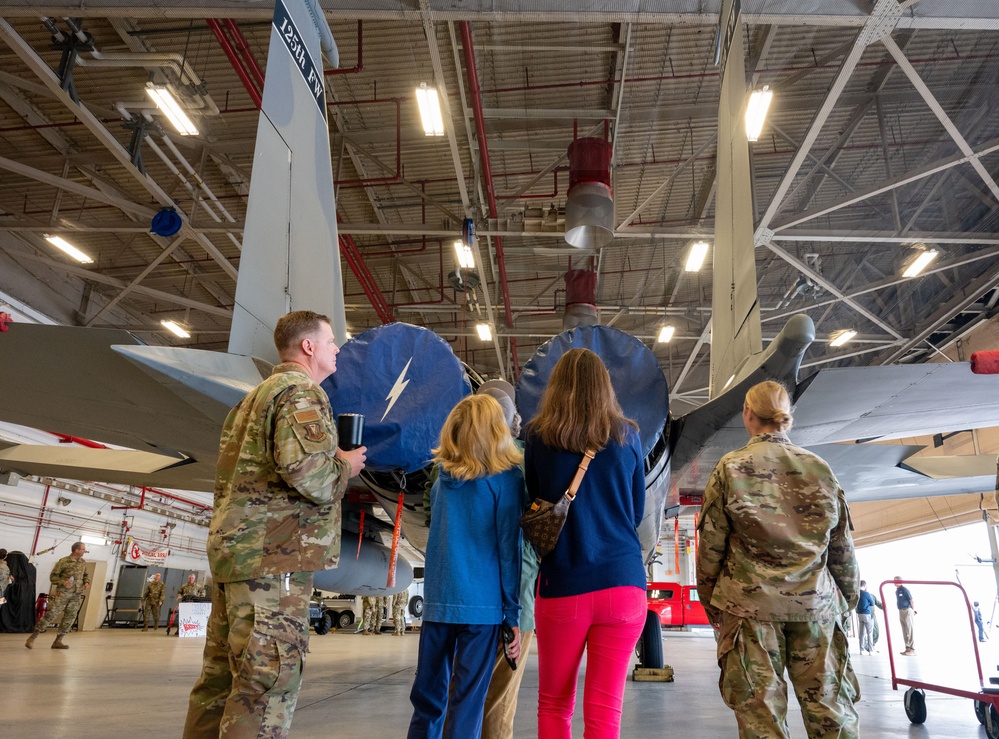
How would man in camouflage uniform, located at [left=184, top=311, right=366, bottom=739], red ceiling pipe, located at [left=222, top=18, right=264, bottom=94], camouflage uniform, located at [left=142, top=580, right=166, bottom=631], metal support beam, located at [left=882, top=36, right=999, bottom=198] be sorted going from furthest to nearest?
camouflage uniform, located at [left=142, top=580, right=166, bottom=631] → red ceiling pipe, located at [left=222, top=18, right=264, bottom=94] → metal support beam, located at [left=882, top=36, right=999, bottom=198] → man in camouflage uniform, located at [left=184, top=311, right=366, bottom=739]

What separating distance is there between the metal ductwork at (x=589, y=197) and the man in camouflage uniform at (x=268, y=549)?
24.8ft

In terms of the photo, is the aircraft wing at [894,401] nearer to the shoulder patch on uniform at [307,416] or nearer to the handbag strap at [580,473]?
the handbag strap at [580,473]

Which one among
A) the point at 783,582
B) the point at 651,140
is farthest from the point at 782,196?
the point at 783,582

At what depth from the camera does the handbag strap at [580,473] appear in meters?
2.31

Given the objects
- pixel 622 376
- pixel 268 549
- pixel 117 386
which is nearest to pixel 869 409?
pixel 622 376

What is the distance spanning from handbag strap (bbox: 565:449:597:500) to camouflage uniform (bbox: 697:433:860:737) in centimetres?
56

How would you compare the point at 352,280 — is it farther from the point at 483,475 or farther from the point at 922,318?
the point at 483,475

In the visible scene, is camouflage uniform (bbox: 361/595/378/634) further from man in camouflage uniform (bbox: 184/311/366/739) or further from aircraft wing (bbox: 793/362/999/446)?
man in camouflage uniform (bbox: 184/311/366/739)

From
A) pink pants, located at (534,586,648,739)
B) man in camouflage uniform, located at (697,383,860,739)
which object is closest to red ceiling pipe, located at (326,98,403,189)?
man in camouflage uniform, located at (697,383,860,739)

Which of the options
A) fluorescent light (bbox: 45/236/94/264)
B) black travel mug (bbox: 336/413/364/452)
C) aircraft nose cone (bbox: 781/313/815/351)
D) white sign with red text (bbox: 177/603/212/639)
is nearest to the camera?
black travel mug (bbox: 336/413/364/452)

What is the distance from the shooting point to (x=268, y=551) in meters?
2.21

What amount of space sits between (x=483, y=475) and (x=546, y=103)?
9848mm

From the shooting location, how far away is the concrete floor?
12.2ft

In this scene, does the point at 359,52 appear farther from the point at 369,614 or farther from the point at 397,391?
the point at 369,614
